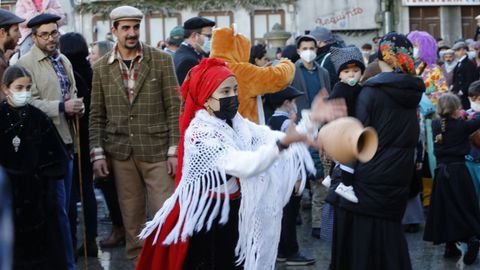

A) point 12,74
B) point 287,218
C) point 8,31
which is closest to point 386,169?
point 287,218

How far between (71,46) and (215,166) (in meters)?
3.49

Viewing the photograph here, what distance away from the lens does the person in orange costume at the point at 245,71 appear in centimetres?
756

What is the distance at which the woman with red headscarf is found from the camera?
223 inches

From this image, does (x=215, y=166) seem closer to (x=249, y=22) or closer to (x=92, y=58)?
(x=92, y=58)

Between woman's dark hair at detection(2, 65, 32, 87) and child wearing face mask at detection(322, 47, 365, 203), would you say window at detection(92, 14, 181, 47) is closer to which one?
child wearing face mask at detection(322, 47, 365, 203)

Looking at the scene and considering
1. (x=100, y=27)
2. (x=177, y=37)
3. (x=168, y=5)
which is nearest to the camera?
(x=177, y=37)

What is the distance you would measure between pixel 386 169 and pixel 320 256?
2.52 metres

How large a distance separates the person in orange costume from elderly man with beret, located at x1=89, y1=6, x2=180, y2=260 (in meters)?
0.47

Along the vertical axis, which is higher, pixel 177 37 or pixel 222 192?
pixel 177 37

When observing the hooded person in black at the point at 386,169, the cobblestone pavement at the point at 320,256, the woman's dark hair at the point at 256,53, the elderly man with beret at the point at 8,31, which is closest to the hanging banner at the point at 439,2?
the woman's dark hair at the point at 256,53

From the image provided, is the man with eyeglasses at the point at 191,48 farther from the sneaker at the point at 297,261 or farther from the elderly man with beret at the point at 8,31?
the sneaker at the point at 297,261

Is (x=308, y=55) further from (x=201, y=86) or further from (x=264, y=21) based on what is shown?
(x=264, y=21)

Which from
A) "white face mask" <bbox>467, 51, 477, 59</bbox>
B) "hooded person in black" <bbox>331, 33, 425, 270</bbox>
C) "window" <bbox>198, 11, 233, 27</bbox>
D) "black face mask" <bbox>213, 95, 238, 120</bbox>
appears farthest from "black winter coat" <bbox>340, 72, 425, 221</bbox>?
"window" <bbox>198, 11, 233, 27</bbox>

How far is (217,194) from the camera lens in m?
5.66
